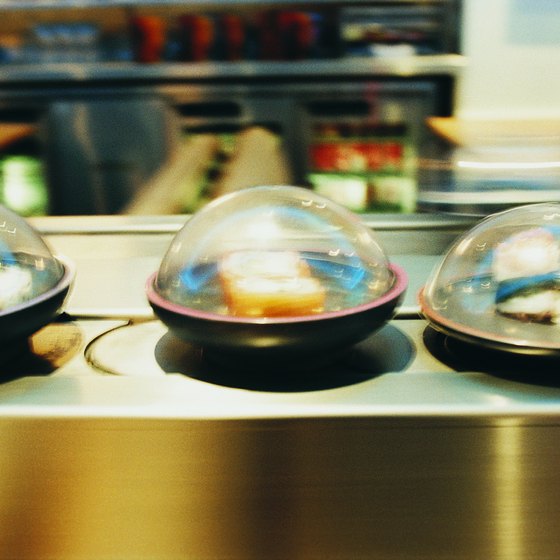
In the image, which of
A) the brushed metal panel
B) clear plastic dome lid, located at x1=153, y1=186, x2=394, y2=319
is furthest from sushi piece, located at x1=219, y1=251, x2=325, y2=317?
the brushed metal panel

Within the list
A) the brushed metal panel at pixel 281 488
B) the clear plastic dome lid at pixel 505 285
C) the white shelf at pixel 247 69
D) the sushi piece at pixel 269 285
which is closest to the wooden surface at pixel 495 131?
the white shelf at pixel 247 69

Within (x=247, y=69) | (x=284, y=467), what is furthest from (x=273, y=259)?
(x=247, y=69)

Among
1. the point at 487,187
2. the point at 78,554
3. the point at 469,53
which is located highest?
the point at 469,53

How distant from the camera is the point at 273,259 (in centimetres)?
68

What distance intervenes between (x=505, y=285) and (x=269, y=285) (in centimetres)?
23

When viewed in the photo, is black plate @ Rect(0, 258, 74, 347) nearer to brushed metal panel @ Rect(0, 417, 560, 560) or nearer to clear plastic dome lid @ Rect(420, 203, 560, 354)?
brushed metal panel @ Rect(0, 417, 560, 560)

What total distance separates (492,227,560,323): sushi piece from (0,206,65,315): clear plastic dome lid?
44 centimetres

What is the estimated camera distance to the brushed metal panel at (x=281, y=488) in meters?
0.54

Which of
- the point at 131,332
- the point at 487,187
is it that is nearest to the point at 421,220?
the point at 131,332

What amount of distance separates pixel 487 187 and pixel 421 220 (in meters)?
0.79

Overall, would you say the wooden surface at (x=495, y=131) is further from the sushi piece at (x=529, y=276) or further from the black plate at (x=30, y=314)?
the black plate at (x=30, y=314)

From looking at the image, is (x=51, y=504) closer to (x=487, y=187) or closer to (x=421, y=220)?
(x=421, y=220)

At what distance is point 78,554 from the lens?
58 cm

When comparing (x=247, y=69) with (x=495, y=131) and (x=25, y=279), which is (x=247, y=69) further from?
(x=25, y=279)
